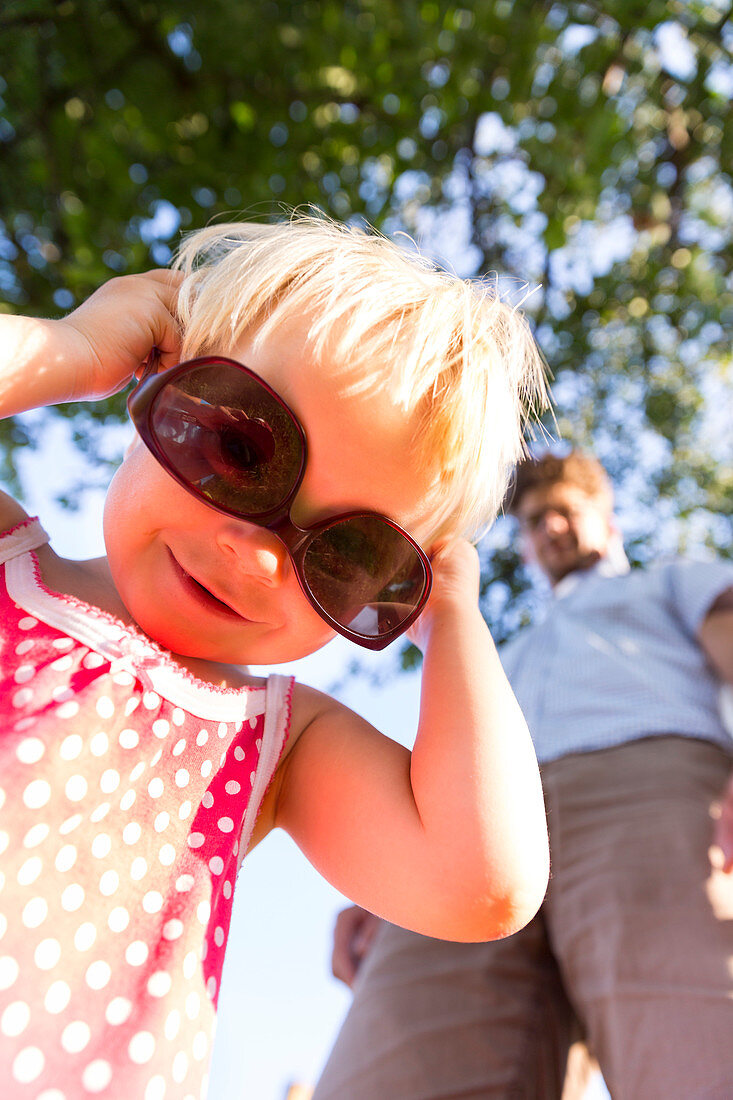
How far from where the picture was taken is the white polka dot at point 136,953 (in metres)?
0.76

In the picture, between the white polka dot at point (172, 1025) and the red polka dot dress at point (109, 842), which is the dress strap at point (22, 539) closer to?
the red polka dot dress at point (109, 842)

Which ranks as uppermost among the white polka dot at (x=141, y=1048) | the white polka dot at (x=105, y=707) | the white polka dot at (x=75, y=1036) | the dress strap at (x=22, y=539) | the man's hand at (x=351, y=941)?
the dress strap at (x=22, y=539)

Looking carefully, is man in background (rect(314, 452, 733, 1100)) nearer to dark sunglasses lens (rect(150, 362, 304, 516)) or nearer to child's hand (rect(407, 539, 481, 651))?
child's hand (rect(407, 539, 481, 651))

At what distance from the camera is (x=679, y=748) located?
6.41ft

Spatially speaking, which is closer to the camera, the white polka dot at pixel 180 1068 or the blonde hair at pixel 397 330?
the white polka dot at pixel 180 1068

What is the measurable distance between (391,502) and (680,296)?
356 centimetres

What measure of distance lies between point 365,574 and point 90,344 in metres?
0.46

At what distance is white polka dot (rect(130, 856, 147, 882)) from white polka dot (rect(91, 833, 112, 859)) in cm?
3

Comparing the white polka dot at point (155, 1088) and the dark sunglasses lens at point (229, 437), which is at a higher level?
the dark sunglasses lens at point (229, 437)

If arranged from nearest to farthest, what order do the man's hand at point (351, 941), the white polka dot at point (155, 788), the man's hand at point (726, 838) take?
the white polka dot at point (155, 788) < the man's hand at point (726, 838) < the man's hand at point (351, 941)

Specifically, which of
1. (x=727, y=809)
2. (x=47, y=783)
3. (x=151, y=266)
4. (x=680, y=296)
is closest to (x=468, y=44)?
(x=151, y=266)

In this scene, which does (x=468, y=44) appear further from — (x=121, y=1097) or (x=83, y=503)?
(x=121, y=1097)

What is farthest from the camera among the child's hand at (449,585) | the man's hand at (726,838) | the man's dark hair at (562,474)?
the man's dark hair at (562,474)

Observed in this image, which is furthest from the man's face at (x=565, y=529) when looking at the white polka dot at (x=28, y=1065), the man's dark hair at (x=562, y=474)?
the white polka dot at (x=28, y=1065)
